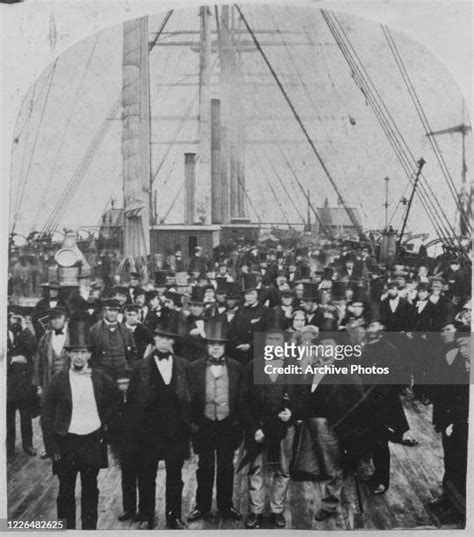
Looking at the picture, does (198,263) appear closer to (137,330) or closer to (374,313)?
(137,330)

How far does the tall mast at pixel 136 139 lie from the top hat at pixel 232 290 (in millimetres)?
400

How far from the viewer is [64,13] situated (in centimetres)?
317

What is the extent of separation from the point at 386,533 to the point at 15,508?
167 cm

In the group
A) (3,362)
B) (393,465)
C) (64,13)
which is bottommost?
(393,465)

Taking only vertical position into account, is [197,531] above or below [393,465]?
below

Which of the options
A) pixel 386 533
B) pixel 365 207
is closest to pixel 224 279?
pixel 365 207

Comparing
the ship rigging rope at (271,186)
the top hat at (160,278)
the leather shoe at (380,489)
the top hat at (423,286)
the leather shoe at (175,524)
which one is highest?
the ship rigging rope at (271,186)

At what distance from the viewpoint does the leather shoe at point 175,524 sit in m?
3.17

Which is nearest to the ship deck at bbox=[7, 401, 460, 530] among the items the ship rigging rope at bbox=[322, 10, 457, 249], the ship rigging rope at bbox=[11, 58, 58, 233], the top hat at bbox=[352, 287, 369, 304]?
the top hat at bbox=[352, 287, 369, 304]

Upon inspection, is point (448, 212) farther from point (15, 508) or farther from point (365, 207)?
point (15, 508)

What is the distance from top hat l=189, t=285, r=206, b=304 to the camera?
10.5 feet

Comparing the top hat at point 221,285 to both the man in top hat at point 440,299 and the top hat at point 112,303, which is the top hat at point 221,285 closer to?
the top hat at point 112,303

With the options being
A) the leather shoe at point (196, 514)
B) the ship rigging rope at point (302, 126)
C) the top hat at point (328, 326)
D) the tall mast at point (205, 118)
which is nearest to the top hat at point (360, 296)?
the top hat at point (328, 326)

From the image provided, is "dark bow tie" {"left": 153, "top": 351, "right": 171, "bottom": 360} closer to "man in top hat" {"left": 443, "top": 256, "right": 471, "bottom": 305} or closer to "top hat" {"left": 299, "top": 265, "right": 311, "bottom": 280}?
"top hat" {"left": 299, "top": 265, "right": 311, "bottom": 280}
